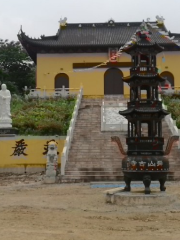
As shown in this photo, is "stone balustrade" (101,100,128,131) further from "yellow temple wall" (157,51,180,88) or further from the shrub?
"yellow temple wall" (157,51,180,88)

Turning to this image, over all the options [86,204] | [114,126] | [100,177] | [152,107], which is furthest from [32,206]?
[114,126]

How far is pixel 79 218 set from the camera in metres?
8.69

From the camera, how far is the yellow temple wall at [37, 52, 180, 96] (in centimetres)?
3595

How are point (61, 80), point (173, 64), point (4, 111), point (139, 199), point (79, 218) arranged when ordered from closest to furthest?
point (79, 218), point (139, 199), point (4, 111), point (173, 64), point (61, 80)

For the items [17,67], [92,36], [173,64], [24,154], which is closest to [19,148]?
[24,154]

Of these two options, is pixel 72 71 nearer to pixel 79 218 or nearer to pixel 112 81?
pixel 112 81

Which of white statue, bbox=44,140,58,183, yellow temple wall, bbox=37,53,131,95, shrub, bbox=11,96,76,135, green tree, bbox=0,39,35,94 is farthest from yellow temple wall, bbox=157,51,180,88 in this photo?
white statue, bbox=44,140,58,183

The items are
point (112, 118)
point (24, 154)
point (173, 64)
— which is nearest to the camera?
point (24, 154)

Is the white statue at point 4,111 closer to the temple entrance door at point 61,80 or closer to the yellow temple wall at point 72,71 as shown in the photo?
the yellow temple wall at point 72,71

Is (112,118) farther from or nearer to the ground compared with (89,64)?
nearer to the ground

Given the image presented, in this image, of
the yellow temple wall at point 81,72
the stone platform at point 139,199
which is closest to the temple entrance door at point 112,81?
the yellow temple wall at point 81,72

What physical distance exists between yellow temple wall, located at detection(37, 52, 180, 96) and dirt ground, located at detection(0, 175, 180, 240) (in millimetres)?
23348

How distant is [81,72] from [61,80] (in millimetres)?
1969

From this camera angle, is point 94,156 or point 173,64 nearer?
point 94,156
